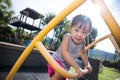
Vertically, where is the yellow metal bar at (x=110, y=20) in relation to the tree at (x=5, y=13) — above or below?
below

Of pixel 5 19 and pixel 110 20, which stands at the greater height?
pixel 5 19

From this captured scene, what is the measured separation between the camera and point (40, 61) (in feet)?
13.1

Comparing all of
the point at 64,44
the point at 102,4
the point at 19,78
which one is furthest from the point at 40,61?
the point at 102,4

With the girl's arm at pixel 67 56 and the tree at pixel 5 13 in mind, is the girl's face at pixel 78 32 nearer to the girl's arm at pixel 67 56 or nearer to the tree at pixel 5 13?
the girl's arm at pixel 67 56

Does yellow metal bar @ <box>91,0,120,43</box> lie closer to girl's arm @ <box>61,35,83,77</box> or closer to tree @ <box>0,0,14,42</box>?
→ girl's arm @ <box>61,35,83,77</box>

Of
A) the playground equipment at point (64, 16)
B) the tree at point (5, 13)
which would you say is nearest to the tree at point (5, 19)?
the tree at point (5, 13)

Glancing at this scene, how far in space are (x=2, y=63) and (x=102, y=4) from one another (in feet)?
7.59

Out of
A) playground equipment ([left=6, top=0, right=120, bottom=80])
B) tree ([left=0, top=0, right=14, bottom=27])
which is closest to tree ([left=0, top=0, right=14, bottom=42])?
tree ([left=0, top=0, right=14, bottom=27])

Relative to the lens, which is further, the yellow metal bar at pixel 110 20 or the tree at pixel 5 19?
the tree at pixel 5 19

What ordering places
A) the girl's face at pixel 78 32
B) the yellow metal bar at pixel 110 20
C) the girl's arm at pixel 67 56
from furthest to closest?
the girl's face at pixel 78 32, the girl's arm at pixel 67 56, the yellow metal bar at pixel 110 20

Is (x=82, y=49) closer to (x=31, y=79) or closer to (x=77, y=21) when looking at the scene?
(x=77, y=21)

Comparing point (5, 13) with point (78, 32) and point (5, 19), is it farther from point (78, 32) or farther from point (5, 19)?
point (78, 32)

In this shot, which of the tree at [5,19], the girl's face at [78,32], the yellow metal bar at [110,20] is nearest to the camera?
the yellow metal bar at [110,20]

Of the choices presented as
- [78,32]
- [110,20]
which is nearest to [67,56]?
[78,32]
